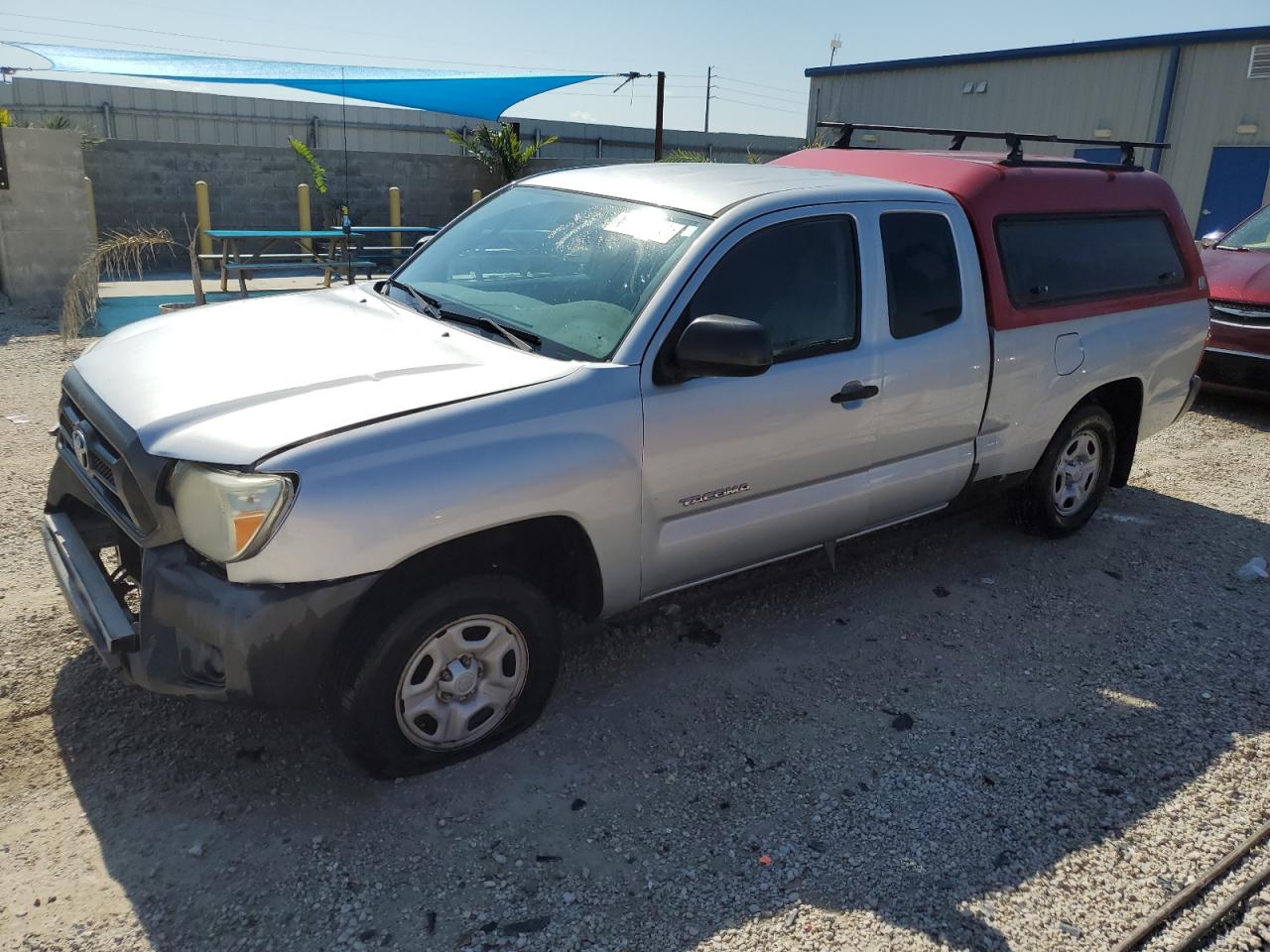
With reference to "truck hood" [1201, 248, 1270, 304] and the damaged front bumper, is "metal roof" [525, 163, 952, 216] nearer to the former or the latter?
the damaged front bumper

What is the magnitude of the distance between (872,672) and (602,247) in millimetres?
1949

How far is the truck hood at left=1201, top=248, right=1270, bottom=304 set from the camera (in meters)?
7.73

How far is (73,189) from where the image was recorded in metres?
10.8

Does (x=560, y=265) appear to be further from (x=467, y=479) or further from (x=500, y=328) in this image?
(x=467, y=479)

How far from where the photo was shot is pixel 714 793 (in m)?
3.12

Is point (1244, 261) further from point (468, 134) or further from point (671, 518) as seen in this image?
point (468, 134)

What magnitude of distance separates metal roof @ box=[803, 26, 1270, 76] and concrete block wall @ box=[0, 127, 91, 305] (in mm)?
17247

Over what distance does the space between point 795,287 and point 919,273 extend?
2.30ft

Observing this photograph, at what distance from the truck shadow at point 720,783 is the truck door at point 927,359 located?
452 millimetres

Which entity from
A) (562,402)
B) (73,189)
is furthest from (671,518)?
(73,189)

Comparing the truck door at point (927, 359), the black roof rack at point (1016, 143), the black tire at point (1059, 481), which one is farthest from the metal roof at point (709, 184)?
the black tire at point (1059, 481)

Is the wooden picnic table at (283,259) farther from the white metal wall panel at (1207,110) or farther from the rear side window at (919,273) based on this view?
the white metal wall panel at (1207,110)

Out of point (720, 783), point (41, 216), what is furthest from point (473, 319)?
point (41, 216)

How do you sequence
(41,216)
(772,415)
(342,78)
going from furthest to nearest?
1. (342,78)
2. (41,216)
3. (772,415)
